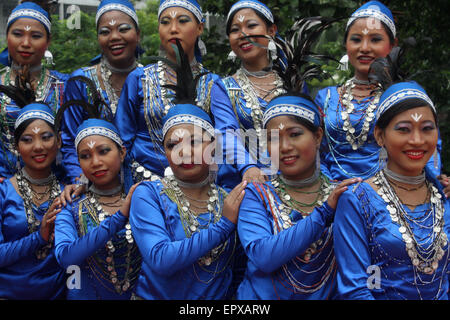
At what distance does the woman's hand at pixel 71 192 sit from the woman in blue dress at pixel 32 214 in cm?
5

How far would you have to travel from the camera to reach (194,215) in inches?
164

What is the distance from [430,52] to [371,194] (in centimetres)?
399

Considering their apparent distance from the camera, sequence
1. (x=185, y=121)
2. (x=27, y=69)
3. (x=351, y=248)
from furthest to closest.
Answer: (x=27, y=69) → (x=185, y=121) → (x=351, y=248)

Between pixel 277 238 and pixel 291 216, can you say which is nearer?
pixel 277 238

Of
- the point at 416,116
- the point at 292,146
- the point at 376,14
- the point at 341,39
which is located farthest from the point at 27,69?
the point at 341,39

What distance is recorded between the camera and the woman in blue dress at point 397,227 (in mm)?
3621

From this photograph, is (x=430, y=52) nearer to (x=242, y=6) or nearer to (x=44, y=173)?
(x=242, y=6)

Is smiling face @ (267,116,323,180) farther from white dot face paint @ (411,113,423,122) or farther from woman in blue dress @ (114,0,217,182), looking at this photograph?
woman in blue dress @ (114,0,217,182)

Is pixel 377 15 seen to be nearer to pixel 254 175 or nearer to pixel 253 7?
pixel 253 7

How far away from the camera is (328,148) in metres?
4.87

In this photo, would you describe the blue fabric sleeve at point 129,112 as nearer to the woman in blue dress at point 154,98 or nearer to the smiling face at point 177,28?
the woman in blue dress at point 154,98

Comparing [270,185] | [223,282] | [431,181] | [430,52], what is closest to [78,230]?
[223,282]

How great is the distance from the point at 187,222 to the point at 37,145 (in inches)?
56.4
